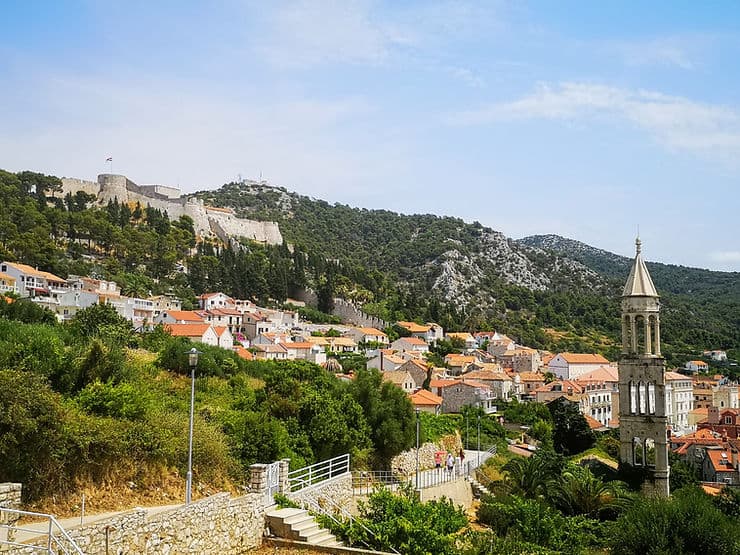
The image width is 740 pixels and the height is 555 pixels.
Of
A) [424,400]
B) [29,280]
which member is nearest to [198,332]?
[29,280]

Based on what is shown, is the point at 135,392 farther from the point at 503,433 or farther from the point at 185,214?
the point at 185,214

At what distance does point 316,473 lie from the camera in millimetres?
18609

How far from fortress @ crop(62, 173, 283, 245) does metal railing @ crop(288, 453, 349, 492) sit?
297 feet

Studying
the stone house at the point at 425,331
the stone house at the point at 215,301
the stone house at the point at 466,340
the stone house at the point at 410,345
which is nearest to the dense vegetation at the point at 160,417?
the stone house at the point at 215,301

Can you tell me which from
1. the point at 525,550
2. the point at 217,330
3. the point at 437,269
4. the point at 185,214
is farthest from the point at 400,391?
the point at 437,269

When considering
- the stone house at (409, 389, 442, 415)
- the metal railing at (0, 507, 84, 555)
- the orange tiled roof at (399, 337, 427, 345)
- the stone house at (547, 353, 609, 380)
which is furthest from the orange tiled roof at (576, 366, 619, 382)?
the metal railing at (0, 507, 84, 555)

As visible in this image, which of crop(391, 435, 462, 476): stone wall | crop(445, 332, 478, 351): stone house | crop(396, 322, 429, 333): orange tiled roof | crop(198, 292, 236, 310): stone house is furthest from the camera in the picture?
crop(445, 332, 478, 351): stone house

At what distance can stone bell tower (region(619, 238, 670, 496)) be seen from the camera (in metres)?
28.8

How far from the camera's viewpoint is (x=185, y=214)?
108125 millimetres

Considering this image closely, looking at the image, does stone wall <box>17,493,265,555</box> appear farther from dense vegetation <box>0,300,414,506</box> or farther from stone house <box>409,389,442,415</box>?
stone house <box>409,389,442,415</box>

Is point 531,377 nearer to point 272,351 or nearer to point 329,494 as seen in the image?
point 272,351

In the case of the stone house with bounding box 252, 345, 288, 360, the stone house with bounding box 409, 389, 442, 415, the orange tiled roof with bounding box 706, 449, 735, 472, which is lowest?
the orange tiled roof with bounding box 706, 449, 735, 472

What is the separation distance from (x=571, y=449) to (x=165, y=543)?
126 feet

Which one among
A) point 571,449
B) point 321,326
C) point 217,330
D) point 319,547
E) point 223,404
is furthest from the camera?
point 321,326
